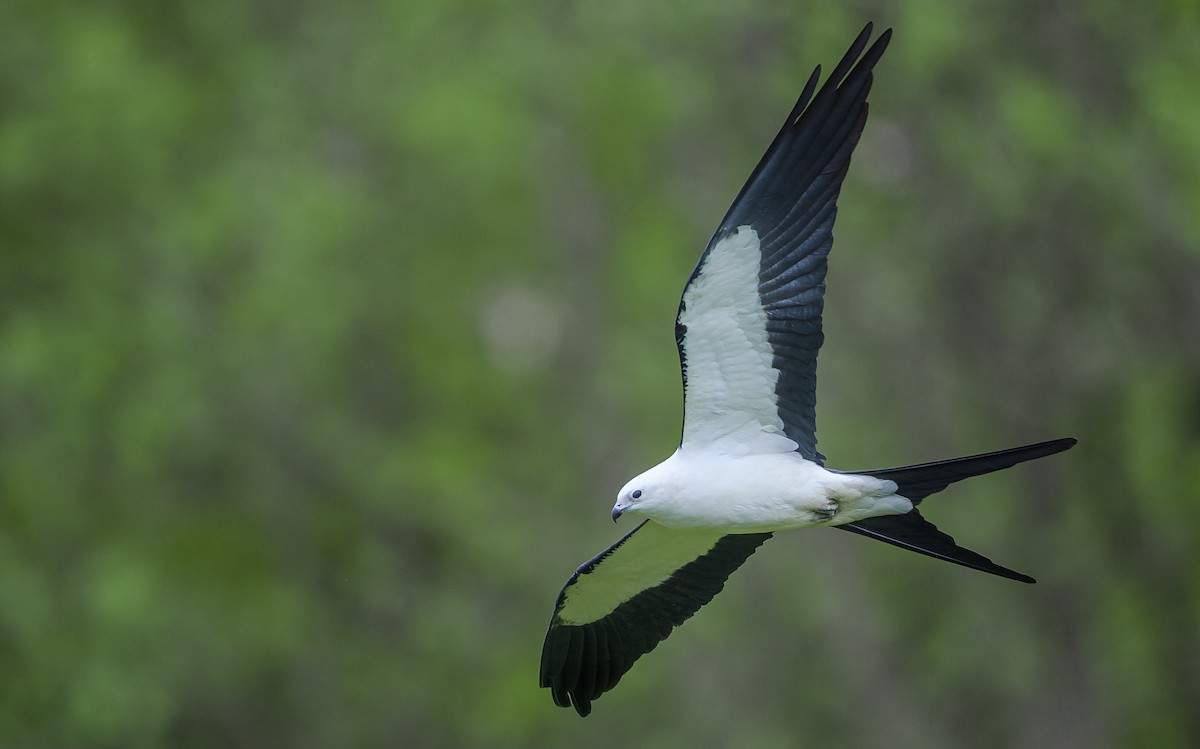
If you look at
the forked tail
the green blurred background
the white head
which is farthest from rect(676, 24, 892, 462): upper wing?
the green blurred background

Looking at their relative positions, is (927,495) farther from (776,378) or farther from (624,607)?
(624,607)

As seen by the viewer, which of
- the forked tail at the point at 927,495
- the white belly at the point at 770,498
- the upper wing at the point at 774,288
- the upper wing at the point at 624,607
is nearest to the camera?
the forked tail at the point at 927,495

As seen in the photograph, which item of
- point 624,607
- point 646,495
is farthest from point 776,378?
point 624,607

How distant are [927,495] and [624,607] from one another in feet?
5.76

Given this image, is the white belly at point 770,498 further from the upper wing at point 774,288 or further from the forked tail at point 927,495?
the upper wing at point 774,288

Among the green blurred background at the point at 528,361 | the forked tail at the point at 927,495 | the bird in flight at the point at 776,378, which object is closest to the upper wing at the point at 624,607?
the bird in flight at the point at 776,378

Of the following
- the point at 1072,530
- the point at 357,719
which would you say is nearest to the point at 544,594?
the point at 357,719

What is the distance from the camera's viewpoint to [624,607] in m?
7.09

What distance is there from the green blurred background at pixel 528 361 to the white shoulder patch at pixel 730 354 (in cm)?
697

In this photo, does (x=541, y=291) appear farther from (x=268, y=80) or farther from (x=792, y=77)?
(x=792, y=77)

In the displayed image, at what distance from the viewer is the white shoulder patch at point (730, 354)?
608 centimetres

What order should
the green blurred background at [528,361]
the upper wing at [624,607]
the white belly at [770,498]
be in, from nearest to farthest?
the white belly at [770,498], the upper wing at [624,607], the green blurred background at [528,361]

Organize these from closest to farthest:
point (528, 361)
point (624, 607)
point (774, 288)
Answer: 1. point (774, 288)
2. point (624, 607)
3. point (528, 361)

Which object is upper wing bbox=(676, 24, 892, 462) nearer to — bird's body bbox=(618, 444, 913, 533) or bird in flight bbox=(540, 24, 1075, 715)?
bird in flight bbox=(540, 24, 1075, 715)
